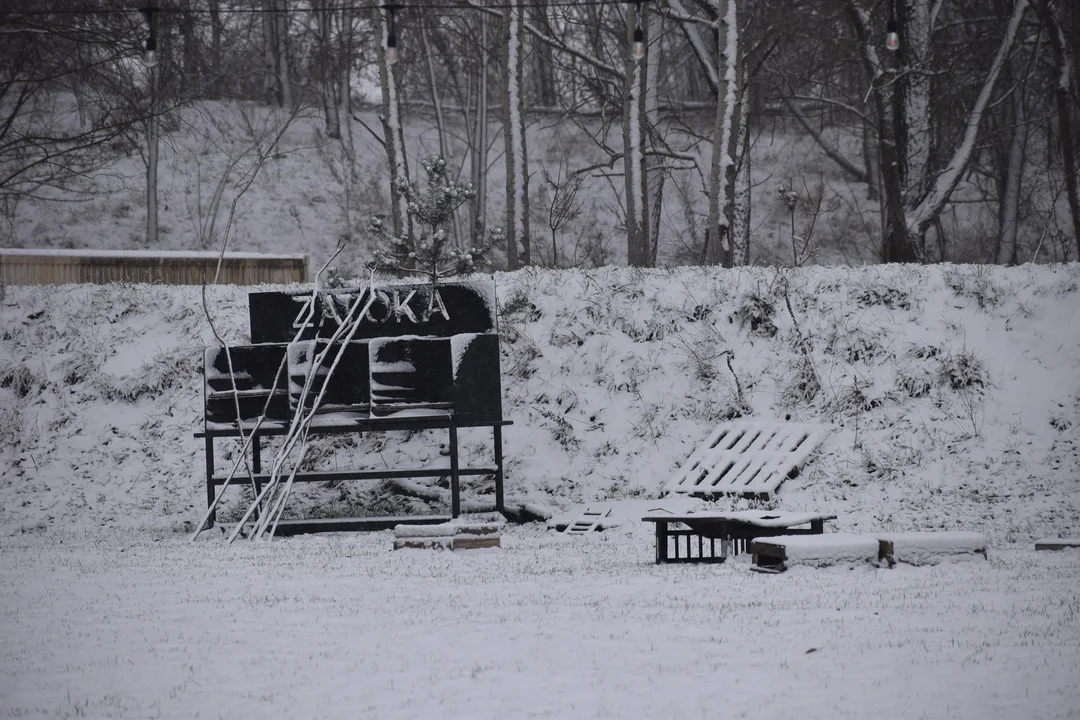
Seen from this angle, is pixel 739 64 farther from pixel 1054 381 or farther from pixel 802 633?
pixel 802 633

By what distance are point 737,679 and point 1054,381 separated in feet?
35.0

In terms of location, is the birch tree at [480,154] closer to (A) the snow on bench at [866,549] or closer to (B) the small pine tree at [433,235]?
(B) the small pine tree at [433,235]

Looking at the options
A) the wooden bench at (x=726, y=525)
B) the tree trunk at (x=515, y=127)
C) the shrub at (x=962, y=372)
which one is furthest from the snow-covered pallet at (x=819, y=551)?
the tree trunk at (x=515, y=127)

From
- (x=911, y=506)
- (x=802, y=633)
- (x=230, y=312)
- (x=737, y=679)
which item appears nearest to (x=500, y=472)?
(x=911, y=506)

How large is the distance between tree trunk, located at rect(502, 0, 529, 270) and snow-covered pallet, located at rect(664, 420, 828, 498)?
8486 millimetres

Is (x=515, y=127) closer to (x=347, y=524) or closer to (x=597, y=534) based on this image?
(x=347, y=524)

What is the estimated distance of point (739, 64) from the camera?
65.5 ft

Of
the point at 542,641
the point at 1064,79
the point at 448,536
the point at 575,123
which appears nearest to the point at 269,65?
the point at 575,123

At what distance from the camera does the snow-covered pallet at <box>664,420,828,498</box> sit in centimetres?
1338

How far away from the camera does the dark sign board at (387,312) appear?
1427cm

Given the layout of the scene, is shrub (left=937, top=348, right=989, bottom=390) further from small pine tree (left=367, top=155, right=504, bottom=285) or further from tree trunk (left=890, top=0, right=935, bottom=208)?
small pine tree (left=367, top=155, right=504, bottom=285)

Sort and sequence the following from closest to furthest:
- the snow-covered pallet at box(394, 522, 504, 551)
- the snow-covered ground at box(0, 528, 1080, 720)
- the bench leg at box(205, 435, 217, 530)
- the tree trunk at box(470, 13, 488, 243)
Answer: the snow-covered ground at box(0, 528, 1080, 720) < the snow-covered pallet at box(394, 522, 504, 551) < the bench leg at box(205, 435, 217, 530) < the tree trunk at box(470, 13, 488, 243)

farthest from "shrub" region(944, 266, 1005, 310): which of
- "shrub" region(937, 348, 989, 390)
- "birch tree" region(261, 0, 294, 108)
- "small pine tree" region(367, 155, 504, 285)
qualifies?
"birch tree" region(261, 0, 294, 108)

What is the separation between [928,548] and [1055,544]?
1675 millimetres
